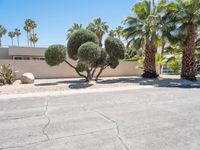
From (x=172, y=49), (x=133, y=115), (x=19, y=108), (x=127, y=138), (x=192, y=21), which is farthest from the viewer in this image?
(x=172, y=49)

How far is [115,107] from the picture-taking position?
810 cm

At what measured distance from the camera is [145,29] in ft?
67.8

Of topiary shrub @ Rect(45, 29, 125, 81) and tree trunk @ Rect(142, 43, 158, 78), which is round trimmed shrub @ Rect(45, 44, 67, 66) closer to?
topiary shrub @ Rect(45, 29, 125, 81)

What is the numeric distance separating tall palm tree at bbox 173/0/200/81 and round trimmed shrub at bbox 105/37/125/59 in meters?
6.32

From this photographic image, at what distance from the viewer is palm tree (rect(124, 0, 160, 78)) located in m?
19.9

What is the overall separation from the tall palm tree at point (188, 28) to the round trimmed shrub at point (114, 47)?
249 inches

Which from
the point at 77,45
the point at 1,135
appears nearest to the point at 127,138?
the point at 1,135

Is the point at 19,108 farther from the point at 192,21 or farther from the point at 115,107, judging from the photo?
the point at 192,21

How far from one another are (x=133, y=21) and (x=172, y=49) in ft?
19.8

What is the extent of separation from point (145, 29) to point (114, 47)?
4.75 m

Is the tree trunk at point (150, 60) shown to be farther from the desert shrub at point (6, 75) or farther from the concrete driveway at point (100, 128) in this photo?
the concrete driveway at point (100, 128)

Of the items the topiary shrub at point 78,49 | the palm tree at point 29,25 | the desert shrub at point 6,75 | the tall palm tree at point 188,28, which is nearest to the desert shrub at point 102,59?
the topiary shrub at point 78,49

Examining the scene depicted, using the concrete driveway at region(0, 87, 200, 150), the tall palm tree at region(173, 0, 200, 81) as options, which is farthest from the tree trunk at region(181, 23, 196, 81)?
the concrete driveway at region(0, 87, 200, 150)

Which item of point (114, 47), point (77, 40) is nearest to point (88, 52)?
point (77, 40)
